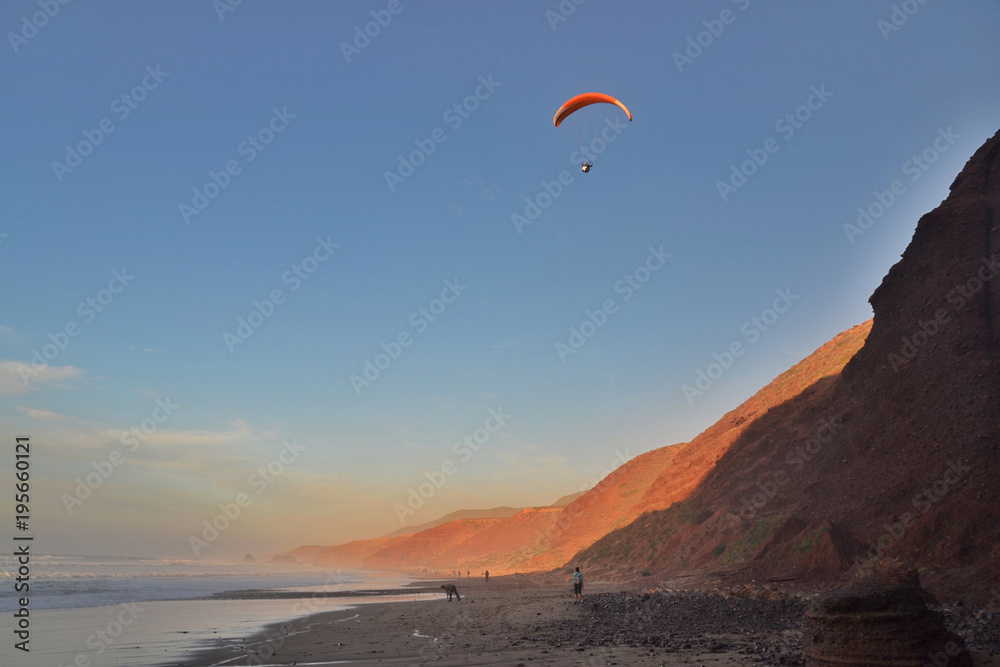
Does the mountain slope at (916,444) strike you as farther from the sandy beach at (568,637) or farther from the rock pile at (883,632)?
the rock pile at (883,632)

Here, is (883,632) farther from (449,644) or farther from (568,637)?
(449,644)

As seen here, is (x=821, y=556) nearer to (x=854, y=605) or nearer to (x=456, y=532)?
(x=854, y=605)

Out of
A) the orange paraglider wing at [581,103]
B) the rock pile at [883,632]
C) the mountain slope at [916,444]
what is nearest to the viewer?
the rock pile at [883,632]

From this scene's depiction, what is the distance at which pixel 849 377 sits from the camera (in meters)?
33.3

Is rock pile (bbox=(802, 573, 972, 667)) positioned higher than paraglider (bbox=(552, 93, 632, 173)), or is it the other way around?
paraglider (bbox=(552, 93, 632, 173))

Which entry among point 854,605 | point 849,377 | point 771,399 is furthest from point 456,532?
point 854,605

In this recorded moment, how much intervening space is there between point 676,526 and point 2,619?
40230mm

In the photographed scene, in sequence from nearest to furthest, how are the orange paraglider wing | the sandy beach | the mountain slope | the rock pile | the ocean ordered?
→ the rock pile, the sandy beach, the ocean, the mountain slope, the orange paraglider wing

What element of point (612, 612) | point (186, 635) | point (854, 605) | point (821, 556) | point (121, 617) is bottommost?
point (821, 556)

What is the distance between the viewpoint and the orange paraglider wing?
31.4 meters

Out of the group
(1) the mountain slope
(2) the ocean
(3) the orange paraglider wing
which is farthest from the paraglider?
(2) the ocean

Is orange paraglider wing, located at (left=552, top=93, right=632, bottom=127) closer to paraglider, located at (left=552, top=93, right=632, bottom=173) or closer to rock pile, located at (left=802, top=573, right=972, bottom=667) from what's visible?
paraglider, located at (left=552, top=93, right=632, bottom=173)

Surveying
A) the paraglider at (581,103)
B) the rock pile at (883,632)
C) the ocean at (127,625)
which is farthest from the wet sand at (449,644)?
the paraglider at (581,103)

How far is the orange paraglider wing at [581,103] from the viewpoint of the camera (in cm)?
3144
